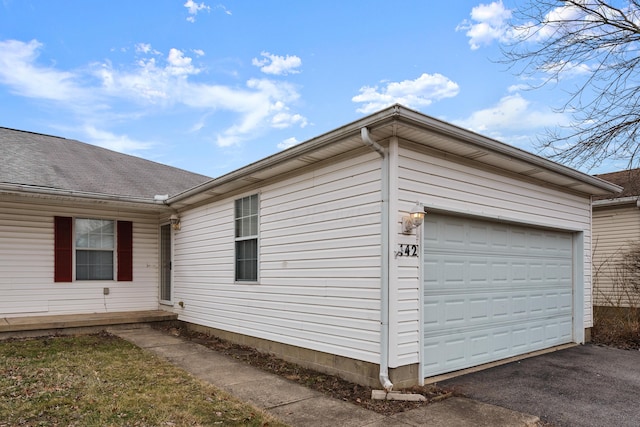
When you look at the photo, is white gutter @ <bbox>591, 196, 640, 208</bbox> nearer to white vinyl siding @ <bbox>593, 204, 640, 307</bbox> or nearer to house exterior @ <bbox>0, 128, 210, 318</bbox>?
white vinyl siding @ <bbox>593, 204, 640, 307</bbox>

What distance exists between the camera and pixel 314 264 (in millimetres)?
5570

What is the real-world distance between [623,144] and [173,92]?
512 inches

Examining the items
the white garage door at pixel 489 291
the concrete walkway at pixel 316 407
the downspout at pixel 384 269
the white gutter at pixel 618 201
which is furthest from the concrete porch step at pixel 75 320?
the white gutter at pixel 618 201

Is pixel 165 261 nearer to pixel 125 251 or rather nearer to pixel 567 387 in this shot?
pixel 125 251

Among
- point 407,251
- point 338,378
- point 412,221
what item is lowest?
point 338,378

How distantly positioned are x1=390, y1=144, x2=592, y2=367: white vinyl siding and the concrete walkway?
67 centimetres

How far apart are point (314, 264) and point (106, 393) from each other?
2.74m

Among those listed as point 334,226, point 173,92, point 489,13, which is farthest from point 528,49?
point 173,92

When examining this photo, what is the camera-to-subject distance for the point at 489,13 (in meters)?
7.54

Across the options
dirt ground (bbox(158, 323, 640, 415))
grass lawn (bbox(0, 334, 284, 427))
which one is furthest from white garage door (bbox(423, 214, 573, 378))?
grass lawn (bbox(0, 334, 284, 427))

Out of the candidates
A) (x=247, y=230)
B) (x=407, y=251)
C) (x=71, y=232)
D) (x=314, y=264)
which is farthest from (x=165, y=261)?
(x=407, y=251)

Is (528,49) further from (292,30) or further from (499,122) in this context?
(292,30)

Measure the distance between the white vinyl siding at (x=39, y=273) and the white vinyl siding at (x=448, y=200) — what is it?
704 cm

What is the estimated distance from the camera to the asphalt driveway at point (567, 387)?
4059mm
